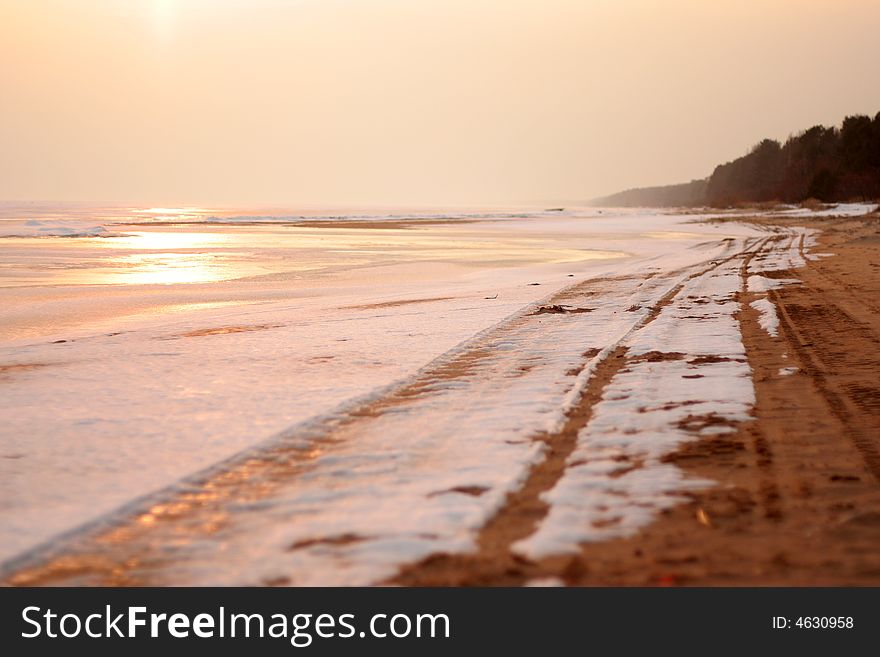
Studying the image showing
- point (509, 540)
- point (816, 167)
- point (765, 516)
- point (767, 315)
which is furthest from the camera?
point (816, 167)

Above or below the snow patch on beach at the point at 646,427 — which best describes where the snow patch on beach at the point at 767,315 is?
above

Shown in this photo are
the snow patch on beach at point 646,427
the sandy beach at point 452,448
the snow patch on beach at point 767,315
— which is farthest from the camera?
the snow patch on beach at point 767,315

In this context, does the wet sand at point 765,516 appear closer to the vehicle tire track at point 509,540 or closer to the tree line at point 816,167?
the vehicle tire track at point 509,540

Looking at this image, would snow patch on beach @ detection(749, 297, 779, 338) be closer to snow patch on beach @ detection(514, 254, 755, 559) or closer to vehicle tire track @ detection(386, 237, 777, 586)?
snow patch on beach @ detection(514, 254, 755, 559)

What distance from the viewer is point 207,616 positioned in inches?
130

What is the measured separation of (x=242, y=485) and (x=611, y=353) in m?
4.75

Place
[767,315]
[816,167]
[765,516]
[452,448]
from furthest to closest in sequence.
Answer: [816,167]
[767,315]
[452,448]
[765,516]

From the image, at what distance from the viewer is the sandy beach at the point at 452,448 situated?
3.68 metres

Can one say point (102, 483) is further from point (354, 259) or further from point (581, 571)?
point (354, 259)

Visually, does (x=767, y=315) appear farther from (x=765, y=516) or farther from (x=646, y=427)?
(x=765, y=516)

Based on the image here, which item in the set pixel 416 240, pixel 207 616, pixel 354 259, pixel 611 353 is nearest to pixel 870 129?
pixel 416 240

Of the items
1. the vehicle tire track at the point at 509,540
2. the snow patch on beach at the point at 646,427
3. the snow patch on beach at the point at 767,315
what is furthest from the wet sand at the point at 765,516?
the snow patch on beach at the point at 767,315

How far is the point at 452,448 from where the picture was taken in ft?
17.4

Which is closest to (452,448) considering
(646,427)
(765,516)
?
(646,427)
